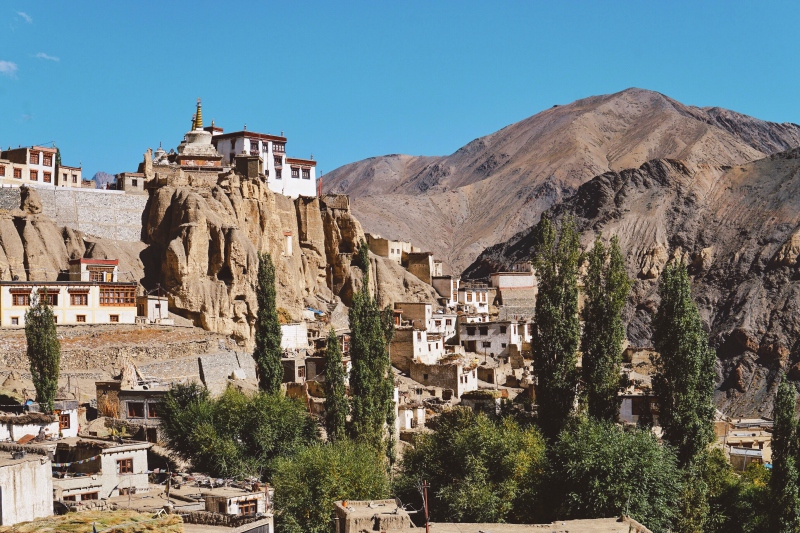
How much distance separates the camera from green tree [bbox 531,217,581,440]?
34.7m

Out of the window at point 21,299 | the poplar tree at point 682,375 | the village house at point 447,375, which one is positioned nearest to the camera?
the poplar tree at point 682,375

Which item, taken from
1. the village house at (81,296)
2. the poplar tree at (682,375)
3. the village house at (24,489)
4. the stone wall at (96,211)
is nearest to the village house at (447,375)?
the village house at (81,296)

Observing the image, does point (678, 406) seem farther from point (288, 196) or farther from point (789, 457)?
point (288, 196)

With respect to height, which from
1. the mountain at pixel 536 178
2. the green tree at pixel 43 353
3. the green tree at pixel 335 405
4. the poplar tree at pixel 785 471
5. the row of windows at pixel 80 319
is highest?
the mountain at pixel 536 178

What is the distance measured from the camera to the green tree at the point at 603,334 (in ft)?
113

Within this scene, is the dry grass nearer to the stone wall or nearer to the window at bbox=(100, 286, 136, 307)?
the window at bbox=(100, 286, 136, 307)

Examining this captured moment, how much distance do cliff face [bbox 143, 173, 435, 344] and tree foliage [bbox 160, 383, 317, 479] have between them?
48.2 ft

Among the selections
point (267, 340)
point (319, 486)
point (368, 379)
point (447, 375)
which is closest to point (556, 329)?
point (368, 379)

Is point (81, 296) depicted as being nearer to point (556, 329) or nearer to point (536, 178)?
point (556, 329)

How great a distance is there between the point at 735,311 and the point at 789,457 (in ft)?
230

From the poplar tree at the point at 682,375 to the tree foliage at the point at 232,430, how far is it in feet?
37.5

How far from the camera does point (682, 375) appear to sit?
3309 cm

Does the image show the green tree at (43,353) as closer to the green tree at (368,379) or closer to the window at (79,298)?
the window at (79,298)

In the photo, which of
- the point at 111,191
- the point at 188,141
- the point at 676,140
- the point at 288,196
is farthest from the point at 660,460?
the point at 676,140
